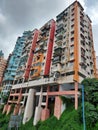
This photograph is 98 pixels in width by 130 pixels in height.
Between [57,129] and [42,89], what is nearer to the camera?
[57,129]

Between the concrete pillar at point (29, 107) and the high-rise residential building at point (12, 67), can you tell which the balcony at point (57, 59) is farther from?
the high-rise residential building at point (12, 67)

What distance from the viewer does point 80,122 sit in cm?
2783

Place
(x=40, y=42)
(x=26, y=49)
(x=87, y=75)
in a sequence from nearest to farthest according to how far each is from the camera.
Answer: (x=87, y=75) < (x=40, y=42) < (x=26, y=49)

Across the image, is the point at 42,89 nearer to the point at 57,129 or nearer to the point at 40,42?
the point at 57,129

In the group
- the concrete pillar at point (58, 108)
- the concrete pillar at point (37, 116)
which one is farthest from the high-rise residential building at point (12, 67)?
the concrete pillar at point (58, 108)

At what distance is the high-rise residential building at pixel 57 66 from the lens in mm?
38688

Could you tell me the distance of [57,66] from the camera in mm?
42906

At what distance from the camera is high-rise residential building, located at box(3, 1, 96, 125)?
127 feet

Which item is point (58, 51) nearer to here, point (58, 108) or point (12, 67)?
point (58, 108)

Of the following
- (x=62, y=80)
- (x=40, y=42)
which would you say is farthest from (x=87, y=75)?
(x=40, y=42)

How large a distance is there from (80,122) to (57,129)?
5347 mm

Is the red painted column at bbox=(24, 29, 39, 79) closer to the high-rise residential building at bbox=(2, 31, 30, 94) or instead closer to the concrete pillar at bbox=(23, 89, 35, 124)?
the concrete pillar at bbox=(23, 89, 35, 124)

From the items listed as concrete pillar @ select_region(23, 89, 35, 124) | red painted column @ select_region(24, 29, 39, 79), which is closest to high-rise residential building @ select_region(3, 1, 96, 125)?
concrete pillar @ select_region(23, 89, 35, 124)

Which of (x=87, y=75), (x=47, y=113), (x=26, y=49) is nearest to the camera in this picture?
(x=47, y=113)
